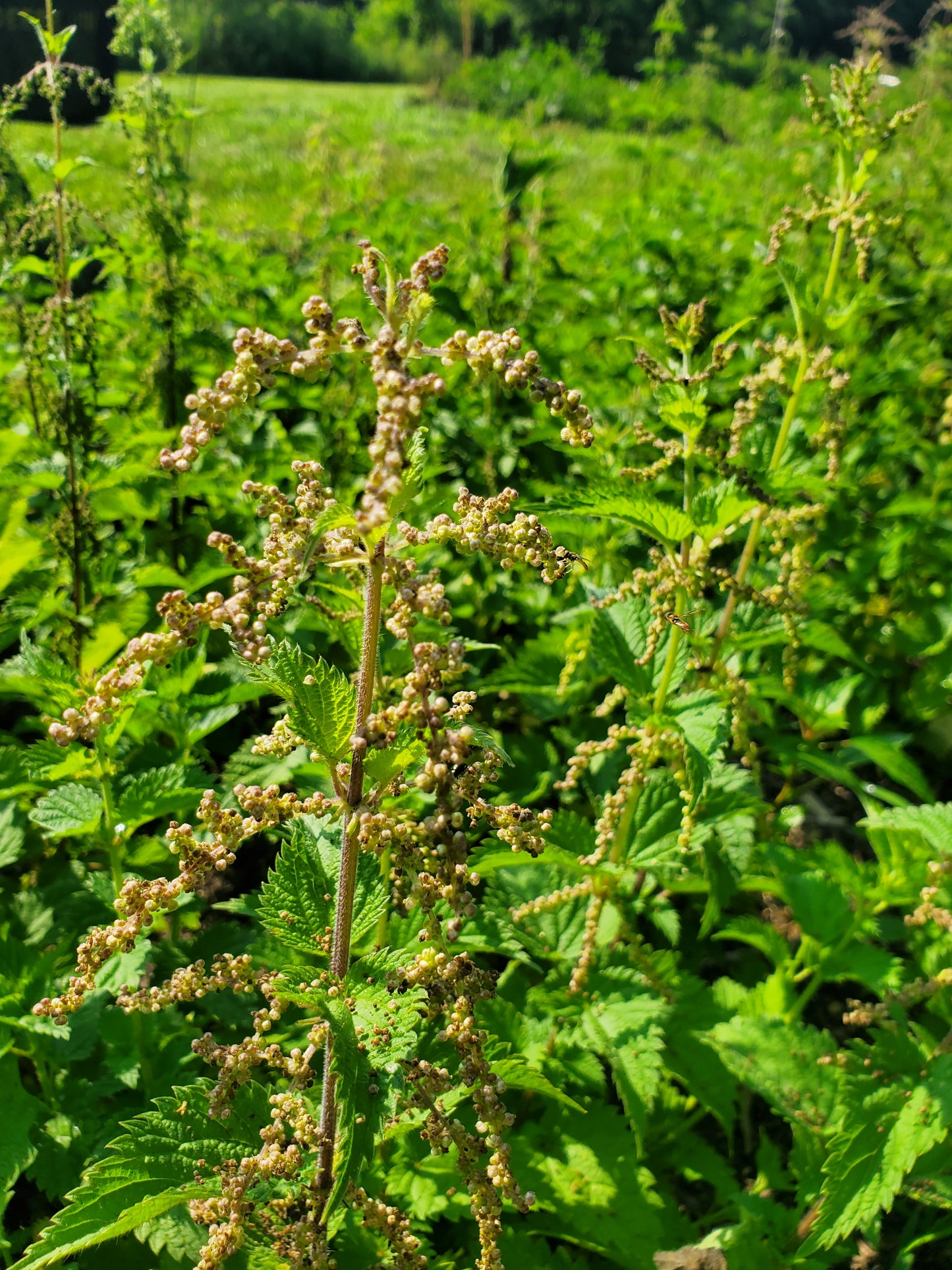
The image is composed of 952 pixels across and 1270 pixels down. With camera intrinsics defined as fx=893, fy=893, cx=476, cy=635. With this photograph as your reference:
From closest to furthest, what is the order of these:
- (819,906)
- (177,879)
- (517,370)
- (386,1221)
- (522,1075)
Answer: (517,370)
(177,879)
(386,1221)
(522,1075)
(819,906)

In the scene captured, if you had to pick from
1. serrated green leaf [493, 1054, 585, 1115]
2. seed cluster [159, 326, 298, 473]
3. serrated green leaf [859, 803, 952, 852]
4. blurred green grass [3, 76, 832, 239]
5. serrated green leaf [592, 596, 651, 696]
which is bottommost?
serrated green leaf [493, 1054, 585, 1115]

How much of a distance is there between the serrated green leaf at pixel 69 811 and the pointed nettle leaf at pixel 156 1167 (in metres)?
0.70

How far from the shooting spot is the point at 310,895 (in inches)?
62.6

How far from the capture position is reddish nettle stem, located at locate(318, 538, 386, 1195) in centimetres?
133

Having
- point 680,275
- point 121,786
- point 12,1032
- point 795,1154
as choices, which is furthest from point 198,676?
point 680,275

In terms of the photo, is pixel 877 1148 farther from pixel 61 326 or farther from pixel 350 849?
pixel 61 326

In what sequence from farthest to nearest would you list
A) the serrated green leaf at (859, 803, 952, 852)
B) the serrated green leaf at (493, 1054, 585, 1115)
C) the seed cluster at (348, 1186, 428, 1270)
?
1. the serrated green leaf at (859, 803, 952, 852)
2. the serrated green leaf at (493, 1054, 585, 1115)
3. the seed cluster at (348, 1186, 428, 1270)

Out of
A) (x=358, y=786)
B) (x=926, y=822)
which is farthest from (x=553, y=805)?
(x=358, y=786)

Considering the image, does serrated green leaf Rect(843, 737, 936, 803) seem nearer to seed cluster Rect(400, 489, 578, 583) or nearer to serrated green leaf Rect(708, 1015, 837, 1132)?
serrated green leaf Rect(708, 1015, 837, 1132)

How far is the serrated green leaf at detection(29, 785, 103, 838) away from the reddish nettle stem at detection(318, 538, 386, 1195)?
868mm

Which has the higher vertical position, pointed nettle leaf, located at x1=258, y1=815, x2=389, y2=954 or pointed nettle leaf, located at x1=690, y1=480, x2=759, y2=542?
pointed nettle leaf, located at x1=690, y1=480, x2=759, y2=542

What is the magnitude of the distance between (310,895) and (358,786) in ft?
1.01

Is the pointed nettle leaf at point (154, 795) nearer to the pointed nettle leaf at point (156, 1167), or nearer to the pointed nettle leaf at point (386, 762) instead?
the pointed nettle leaf at point (156, 1167)

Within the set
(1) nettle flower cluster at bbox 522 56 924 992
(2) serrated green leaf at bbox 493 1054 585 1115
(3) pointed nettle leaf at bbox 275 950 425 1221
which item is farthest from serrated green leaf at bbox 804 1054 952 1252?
(3) pointed nettle leaf at bbox 275 950 425 1221
